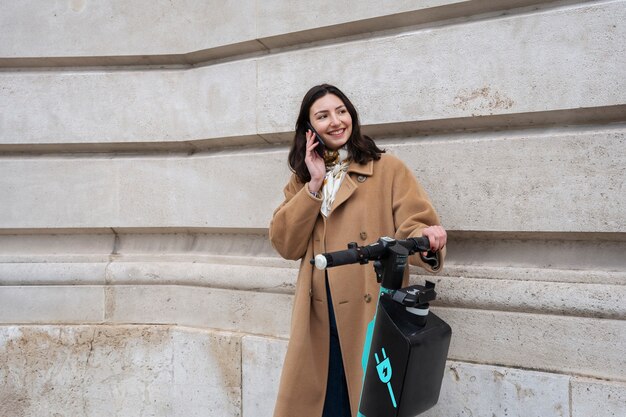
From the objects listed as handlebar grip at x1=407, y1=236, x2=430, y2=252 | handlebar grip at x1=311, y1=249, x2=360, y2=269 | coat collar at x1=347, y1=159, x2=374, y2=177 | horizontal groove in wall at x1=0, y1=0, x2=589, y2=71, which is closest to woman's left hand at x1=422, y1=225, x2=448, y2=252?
handlebar grip at x1=407, y1=236, x2=430, y2=252

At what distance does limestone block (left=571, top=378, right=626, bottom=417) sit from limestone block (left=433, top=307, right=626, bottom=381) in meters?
0.06

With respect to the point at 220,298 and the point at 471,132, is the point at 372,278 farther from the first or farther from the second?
the point at 220,298

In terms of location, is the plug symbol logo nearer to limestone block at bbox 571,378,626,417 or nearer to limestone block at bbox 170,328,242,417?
limestone block at bbox 571,378,626,417

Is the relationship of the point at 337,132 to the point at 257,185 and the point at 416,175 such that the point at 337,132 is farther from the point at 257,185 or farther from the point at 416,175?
the point at 257,185

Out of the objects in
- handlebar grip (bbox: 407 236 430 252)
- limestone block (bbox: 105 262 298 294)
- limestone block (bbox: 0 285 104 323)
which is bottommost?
limestone block (bbox: 0 285 104 323)

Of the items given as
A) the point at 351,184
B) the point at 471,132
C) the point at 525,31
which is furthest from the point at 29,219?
the point at 525,31

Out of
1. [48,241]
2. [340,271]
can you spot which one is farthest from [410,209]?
[48,241]

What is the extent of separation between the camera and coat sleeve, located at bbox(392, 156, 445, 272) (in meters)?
2.70

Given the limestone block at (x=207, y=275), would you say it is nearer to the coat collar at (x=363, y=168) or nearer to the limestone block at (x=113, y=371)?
the limestone block at (x=113, y=371)

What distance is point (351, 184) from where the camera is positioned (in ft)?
9.53

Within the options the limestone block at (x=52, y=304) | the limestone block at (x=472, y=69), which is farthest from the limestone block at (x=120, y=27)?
the limestone block at (x=52, y=304)

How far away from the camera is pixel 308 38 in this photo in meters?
3.95

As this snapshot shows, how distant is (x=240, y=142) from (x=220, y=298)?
3.28 ft

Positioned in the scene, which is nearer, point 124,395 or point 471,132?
point 471,132
